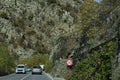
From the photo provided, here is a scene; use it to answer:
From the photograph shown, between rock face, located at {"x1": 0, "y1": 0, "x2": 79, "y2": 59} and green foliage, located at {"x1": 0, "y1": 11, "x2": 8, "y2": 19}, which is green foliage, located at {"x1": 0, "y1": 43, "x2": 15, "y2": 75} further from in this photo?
green foliage, located at {"x1": 0, "y1": 11, "x2": 8, "y2": 19}

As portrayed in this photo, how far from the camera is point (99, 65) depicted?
1101 inches

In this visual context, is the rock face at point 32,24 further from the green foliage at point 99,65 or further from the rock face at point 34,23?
the green foliage at point 99,65

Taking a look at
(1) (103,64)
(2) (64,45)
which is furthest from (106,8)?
(2) (64,45)

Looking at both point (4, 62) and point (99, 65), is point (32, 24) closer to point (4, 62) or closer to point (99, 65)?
point (4, 62)

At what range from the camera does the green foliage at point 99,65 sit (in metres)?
26.4

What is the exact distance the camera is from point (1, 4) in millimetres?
150250

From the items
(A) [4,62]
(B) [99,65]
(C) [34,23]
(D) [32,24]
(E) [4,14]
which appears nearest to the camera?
(B) [99,65]

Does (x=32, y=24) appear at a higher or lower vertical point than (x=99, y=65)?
lower

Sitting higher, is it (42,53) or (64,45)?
(64,45)

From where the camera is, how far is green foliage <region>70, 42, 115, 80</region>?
86.7 ft

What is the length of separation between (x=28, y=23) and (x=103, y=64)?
126527 millimetres

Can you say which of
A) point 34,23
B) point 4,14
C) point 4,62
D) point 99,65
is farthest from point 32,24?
point 99,65

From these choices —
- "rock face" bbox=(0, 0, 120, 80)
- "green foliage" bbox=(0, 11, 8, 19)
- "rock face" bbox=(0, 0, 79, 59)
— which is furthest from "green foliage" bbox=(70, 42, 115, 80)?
"green foliage" bbox=(0, 11, 8, 19)

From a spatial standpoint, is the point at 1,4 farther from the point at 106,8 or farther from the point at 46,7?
the point at 106,8
